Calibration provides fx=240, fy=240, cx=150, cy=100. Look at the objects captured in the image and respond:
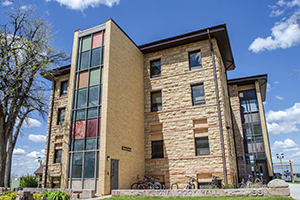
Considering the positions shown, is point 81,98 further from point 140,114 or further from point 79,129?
point 140,114

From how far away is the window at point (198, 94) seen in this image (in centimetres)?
1736

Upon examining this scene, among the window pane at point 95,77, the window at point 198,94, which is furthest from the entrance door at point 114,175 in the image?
the window at point 198,94

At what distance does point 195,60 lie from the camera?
1834 cm

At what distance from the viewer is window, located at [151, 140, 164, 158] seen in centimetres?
1748

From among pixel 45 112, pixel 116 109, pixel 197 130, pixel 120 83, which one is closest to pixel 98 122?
pixel 116 109

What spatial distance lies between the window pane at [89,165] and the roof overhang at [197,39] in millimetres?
9821

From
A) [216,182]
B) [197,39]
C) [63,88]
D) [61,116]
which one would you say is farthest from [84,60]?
[216,182]

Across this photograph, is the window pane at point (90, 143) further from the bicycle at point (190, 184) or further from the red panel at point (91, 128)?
the bicycle at point (190, 184)

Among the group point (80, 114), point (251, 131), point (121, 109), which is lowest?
point (251, 131)

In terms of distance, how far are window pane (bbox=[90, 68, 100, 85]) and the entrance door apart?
526cm

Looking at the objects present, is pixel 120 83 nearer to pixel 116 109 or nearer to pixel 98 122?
pixel 116 109

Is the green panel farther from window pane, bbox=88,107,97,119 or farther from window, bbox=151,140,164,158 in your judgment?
window, bbox=151,140,164,158

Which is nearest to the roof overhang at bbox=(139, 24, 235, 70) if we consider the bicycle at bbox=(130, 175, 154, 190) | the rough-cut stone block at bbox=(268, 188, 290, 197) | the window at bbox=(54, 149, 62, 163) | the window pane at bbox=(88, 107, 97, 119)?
the window pane at bbox=(88, 107, 97, 119)

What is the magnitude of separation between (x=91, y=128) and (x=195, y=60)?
926 centimetres
